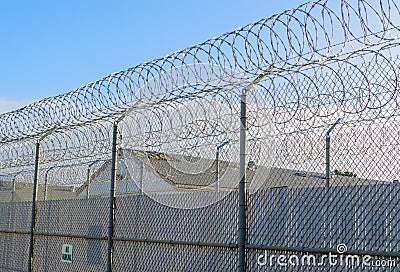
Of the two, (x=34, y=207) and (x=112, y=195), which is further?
(x=34, y=207)

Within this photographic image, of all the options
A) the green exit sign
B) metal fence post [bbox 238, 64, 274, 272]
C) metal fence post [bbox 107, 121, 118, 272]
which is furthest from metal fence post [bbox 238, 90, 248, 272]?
the green exit sign

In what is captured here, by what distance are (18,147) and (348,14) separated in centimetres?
734

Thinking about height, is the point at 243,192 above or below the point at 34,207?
above

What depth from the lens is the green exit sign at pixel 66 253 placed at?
8.91m

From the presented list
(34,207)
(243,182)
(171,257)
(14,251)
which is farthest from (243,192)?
(14,251)

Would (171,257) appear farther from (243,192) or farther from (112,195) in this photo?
(243,192)

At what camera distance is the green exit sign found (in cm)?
891

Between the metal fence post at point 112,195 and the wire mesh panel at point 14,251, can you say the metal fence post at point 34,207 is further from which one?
the metal fence post at point 112,195

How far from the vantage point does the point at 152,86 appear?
6773 mm

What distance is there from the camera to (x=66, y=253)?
9016mm

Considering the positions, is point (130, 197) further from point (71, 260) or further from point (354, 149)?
point (354, 149)

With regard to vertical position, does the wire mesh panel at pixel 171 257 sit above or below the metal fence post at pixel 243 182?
below

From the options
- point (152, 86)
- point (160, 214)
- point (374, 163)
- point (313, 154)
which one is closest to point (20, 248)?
point (160, 214)

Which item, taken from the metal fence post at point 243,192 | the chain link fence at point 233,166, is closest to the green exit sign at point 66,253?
the chain link fence at point 233,166
